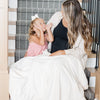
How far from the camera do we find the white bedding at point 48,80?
292 centimetres

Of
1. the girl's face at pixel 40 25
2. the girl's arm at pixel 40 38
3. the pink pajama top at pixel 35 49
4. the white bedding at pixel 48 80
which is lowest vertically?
the white bedding at pixel 48 80

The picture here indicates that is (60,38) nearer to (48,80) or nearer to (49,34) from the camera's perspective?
(49,34)

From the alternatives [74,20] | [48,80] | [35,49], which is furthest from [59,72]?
[74,20]

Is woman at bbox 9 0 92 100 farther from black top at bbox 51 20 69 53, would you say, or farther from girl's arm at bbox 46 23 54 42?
girl's arm at bbox 46 23 54 42

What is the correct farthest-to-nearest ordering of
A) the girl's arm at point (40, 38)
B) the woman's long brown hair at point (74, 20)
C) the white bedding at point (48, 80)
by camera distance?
the girl's arm at point (40, 38), the woman's long brown hair at point (74, 20), the white bedding at point (48, 80)

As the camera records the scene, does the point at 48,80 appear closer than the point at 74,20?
Yes

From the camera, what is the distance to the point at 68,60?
306cm

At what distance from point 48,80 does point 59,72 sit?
15 cm

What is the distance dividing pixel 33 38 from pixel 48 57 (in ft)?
1.32

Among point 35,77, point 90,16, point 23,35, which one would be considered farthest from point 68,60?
point 90,16

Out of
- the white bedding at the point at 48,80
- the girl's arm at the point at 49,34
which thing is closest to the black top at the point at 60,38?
the girl's arm at the point at 49,34

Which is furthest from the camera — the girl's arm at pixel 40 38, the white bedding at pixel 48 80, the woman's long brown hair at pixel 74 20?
the girl's arm at pixel 40 38

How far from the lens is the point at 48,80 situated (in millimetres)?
2932

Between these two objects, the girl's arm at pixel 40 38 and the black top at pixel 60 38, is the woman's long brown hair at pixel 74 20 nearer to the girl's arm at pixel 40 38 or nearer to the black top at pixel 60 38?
the black top at pixel 60 38
